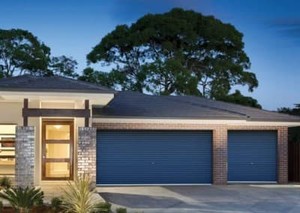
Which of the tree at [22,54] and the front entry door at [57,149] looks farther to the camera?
the tree at [22,54]

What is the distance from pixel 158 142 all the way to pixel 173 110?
1.48m

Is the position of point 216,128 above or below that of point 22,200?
above

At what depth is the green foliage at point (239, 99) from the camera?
42.4 metres

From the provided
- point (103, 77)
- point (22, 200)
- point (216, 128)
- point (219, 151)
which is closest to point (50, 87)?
point (22, 200)

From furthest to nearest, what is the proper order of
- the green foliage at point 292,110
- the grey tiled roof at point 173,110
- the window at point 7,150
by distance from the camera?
the green foliage at point 292,110 → the grey tiled roof at point 173,110 → the window at point 7,150

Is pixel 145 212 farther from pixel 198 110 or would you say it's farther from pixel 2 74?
pixel 2 74

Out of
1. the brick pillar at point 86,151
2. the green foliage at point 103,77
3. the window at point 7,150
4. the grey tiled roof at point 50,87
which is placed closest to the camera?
the grey tiled roof at point 50,87

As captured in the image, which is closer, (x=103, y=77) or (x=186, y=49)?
(x=103, y=77)

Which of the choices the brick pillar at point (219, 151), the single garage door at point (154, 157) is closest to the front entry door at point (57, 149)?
the single garage door at point (154, 157)

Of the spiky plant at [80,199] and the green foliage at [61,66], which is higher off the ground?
the green foliage at [61,66]

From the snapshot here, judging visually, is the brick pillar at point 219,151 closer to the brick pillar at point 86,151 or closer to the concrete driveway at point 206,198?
the concrete driveway at point 206,198

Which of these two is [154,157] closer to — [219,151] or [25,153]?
[219,151]

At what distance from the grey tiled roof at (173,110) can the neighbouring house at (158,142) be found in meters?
0.04

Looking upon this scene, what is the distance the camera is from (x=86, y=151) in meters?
20.3
